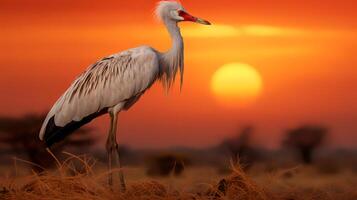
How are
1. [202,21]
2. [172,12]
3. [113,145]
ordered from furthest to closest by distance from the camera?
[113,145] < [172,12] < [202,21]

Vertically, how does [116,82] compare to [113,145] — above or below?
above

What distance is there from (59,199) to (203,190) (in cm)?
176

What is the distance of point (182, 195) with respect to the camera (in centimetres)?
985

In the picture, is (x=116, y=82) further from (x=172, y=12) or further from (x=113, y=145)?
(x=172, y=12)

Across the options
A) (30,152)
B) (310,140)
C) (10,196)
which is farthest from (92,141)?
(10,196)

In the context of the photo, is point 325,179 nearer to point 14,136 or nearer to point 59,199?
point 14,136

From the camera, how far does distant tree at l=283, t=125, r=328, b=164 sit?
111 ft

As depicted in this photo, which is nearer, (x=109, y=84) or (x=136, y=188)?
(x=136, y=188)

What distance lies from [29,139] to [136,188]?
14.5 m

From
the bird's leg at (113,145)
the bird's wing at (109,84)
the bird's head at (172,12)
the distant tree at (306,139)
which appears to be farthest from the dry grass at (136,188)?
the distant tree at (306,139)

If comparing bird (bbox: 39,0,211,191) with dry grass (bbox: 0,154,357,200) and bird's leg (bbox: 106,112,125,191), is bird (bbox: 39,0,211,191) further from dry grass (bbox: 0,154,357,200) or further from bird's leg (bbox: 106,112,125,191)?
dry grass (bbox: 0,154,357,200)

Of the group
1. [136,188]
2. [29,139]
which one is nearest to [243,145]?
[29,139]

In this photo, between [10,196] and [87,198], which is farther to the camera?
[10,196]

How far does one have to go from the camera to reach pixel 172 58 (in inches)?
521
